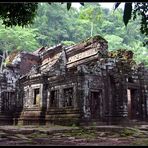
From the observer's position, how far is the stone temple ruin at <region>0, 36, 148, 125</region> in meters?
17.4

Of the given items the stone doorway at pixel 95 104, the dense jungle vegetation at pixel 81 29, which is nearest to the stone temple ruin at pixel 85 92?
the stone doorway at pixel 95 104

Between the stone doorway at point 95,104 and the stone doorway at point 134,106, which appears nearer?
the stone doorway at point 95,104

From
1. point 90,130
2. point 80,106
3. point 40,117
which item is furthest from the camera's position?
point 40,117

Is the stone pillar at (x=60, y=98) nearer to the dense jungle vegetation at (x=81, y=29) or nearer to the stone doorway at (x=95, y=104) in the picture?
the stone doorway at (x=95, y=104)

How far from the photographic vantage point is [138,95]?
65.3 feet

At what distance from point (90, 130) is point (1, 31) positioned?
Result: 3099 cm

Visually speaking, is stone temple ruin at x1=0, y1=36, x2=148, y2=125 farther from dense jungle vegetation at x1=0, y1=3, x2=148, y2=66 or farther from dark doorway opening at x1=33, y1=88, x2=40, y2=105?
dense jungle vegetation at x1=0, y1=3, x2=148, y2=66

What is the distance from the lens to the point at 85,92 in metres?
17.2

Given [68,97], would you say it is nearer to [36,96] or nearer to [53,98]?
[53,98]

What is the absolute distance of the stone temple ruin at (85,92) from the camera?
17.4 meters

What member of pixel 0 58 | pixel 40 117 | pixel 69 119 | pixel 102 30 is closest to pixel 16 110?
pixel 40 117

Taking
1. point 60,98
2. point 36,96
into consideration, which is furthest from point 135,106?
point 36,96

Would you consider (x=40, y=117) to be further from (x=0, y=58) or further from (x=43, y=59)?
(x=0, y=58)

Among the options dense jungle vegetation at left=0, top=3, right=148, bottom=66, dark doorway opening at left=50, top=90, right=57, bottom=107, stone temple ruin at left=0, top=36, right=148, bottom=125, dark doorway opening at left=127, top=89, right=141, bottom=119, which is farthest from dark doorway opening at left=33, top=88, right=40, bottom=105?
dense jungle vegetation at left=0, top=3, right=148, bottom=66
